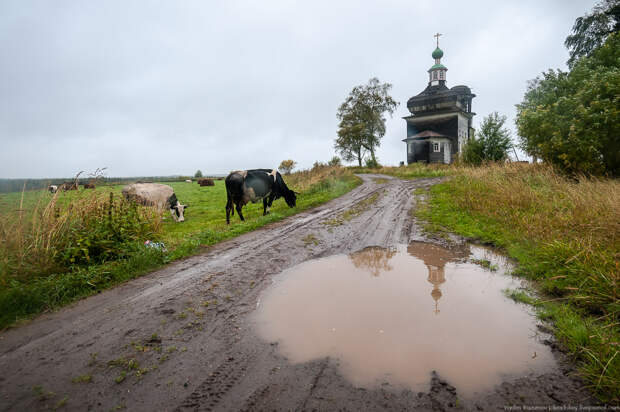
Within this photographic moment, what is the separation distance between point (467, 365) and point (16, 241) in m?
6.56

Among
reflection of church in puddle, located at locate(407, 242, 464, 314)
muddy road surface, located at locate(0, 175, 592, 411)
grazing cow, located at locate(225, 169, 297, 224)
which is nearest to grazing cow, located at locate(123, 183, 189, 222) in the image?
grazing cow, located at locate(225, 169, 297, 224)

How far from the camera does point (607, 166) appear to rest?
35.4ft

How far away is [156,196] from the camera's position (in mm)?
12273

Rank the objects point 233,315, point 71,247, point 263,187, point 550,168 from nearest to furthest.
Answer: point 233,315, point 71,247, point 263,187, point 550,168

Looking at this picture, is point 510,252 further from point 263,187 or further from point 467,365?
point 263,187

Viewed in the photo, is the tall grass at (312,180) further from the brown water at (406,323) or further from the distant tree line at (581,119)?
the brown water at (406,323)

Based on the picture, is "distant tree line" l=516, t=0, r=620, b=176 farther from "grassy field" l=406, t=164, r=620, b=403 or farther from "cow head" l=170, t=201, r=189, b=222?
"cow head" l=170, t=201, r=189, b=222

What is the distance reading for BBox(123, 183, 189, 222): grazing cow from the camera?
11.7 metres

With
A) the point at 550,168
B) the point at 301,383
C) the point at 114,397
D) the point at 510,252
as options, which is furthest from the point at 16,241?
the point at 550,168

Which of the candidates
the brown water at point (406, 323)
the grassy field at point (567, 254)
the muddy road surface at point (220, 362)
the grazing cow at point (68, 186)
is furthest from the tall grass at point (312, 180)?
the muddy road surface at point (220, 362)

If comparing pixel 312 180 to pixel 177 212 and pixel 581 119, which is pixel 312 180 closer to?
pixel 177 212

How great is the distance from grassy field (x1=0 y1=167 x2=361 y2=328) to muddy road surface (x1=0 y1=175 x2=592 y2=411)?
43 cm

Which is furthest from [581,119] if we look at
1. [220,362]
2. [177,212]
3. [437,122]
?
[437,122]

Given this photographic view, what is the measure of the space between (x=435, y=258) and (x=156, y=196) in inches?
479
